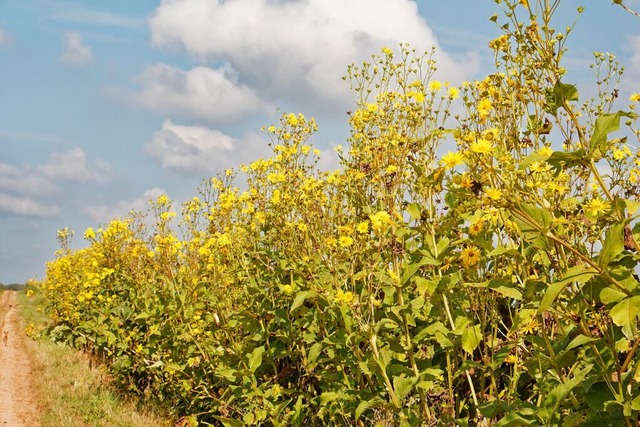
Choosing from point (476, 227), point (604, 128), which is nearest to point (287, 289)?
point (476, 227)

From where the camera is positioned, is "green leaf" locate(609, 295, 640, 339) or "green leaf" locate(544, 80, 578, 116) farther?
"green leaf" locate(544, 80, 578, 116)

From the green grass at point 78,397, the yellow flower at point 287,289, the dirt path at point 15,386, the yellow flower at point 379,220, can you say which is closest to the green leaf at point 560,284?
the yellow flower at point 379,220

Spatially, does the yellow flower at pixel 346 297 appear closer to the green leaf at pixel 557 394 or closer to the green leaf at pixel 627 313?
the green leaf at pixel 557 394

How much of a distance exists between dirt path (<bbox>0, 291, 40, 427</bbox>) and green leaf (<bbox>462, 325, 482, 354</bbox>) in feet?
19.7

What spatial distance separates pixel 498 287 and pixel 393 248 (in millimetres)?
1082

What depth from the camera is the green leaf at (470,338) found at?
3588 millimetres

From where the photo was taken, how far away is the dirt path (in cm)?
804

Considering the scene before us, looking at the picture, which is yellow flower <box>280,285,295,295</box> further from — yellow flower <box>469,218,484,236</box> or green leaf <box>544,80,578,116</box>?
green leaf <box>544,80,578,116</box>

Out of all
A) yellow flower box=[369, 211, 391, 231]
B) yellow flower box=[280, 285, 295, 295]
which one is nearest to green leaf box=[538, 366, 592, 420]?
yellow flower box=[369, 211, 391, 231]

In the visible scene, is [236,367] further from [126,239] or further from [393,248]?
[126,239]

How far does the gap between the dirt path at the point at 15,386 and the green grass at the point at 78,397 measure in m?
0.14

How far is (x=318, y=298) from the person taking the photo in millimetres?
4648

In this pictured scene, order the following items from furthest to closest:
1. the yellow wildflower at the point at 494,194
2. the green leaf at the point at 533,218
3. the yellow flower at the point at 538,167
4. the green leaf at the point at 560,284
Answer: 1. the yellow flower at the point at 538,167
2. the yellow wildflower at the point at 494,194
3. the green leaf at the point at 533,218
4. the green leaf at the point at 560,284

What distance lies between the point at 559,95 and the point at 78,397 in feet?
24.0
